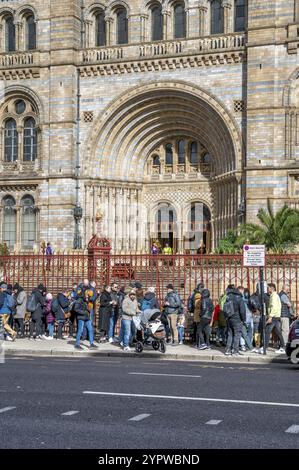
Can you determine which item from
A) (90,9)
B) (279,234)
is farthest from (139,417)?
(90,9)

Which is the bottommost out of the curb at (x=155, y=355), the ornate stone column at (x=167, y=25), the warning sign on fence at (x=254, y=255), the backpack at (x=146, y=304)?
the curb at (x=155, y=355)

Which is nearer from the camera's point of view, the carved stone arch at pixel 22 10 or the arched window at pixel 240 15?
the arched window at pixel 240 15

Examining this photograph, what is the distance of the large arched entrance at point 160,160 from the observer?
123ft

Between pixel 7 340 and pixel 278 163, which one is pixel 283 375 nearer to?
pixel 7 340

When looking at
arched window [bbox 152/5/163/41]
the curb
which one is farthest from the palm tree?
arched window [bbox 152/5/163/41]

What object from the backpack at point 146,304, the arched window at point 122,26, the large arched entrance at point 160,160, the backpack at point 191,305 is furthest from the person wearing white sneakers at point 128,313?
the arched window at point 122,26

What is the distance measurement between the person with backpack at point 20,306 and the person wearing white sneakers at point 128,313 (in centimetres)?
393

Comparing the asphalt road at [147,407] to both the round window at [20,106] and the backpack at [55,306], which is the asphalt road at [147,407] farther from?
the round window at [20,106]

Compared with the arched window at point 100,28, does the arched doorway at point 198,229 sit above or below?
below

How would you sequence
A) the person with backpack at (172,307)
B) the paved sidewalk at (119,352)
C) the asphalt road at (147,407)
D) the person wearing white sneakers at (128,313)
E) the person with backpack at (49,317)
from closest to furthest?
the asphalt road at (147,407) → the paved sidewalk at (119,352) → the person wearing white sneakers at (128,313) → the person with backpack at (172,307) → the person with backpack at (49,317)

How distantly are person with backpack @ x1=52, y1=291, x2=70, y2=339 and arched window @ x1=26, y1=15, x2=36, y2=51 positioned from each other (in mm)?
20217

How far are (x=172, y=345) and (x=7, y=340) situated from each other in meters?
4.83
